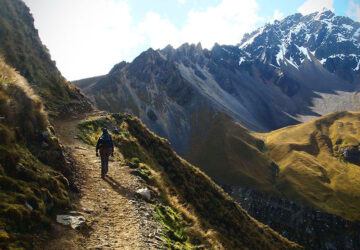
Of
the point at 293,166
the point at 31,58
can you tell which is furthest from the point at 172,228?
the point at 293,166

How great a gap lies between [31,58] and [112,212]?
1614 inches

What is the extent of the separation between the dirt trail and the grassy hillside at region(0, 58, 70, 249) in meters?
1.22

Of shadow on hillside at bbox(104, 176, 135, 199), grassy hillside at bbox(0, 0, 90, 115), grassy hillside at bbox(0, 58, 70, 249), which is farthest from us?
grassy hillside at bbox(0, 0, 90, 115)

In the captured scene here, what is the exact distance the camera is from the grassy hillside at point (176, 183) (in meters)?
21.7

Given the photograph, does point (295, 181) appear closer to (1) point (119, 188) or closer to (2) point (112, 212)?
(1) point (119, 188)

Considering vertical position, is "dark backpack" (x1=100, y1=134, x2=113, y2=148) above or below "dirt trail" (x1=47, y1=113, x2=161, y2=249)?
above

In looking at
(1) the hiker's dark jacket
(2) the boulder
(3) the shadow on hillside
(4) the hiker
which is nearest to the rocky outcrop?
(1) the hiker's dark jacket

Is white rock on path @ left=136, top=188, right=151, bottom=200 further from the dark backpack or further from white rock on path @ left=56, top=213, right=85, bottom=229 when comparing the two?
white rock on path @ left=56, top=213, right=85, bottom=229

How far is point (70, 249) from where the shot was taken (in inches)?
358

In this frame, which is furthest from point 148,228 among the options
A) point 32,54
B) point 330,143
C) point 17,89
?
point 330,143

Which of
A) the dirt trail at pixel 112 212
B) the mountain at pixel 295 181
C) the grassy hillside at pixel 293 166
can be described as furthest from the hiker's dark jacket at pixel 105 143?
the grassy hillside at pixel 293 166

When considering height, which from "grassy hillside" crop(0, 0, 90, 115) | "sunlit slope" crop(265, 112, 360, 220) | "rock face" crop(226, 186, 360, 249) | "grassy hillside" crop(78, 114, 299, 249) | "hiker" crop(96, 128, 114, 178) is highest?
"grassy hillside" crop(0, 0, 90, 115)

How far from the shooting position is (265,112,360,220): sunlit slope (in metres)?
138

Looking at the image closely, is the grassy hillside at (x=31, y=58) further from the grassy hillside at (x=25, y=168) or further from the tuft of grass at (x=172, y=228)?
the tuft of grass at (x=172, y=228)
